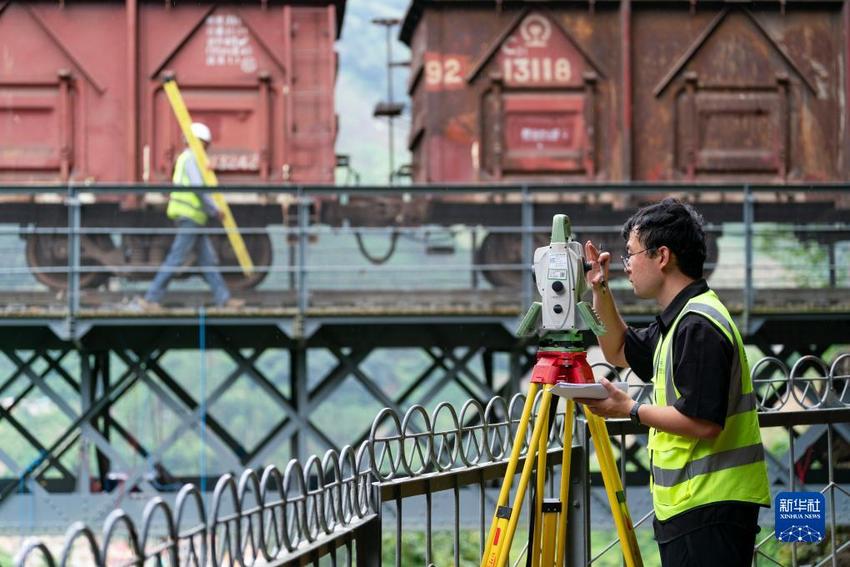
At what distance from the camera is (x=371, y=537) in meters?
3.62

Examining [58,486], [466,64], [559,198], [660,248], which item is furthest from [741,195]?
[660,248]

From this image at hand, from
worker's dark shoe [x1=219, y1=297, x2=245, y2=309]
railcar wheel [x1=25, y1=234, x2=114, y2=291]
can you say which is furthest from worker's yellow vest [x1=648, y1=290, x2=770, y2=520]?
railcar wheel [x1=25, y1=234, x2=114, y2=291]

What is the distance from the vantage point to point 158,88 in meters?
14.3

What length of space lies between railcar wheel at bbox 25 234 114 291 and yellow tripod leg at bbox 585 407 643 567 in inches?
368

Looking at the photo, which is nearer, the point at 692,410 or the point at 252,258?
the point at 692,410

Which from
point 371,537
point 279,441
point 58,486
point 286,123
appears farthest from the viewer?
point 58,486

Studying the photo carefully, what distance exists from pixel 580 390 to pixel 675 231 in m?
0.56

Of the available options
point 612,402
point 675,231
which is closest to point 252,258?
point 675,231

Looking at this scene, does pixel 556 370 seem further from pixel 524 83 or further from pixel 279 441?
pixel 524 83

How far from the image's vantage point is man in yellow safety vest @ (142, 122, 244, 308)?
40.8 ft

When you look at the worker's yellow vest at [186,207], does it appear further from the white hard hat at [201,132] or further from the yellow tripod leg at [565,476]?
the yellow tripod leg at [565,476]

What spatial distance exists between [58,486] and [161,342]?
18.4 ft

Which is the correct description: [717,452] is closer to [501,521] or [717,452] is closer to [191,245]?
[501,521]

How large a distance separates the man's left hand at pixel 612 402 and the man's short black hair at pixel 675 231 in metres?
0.44
